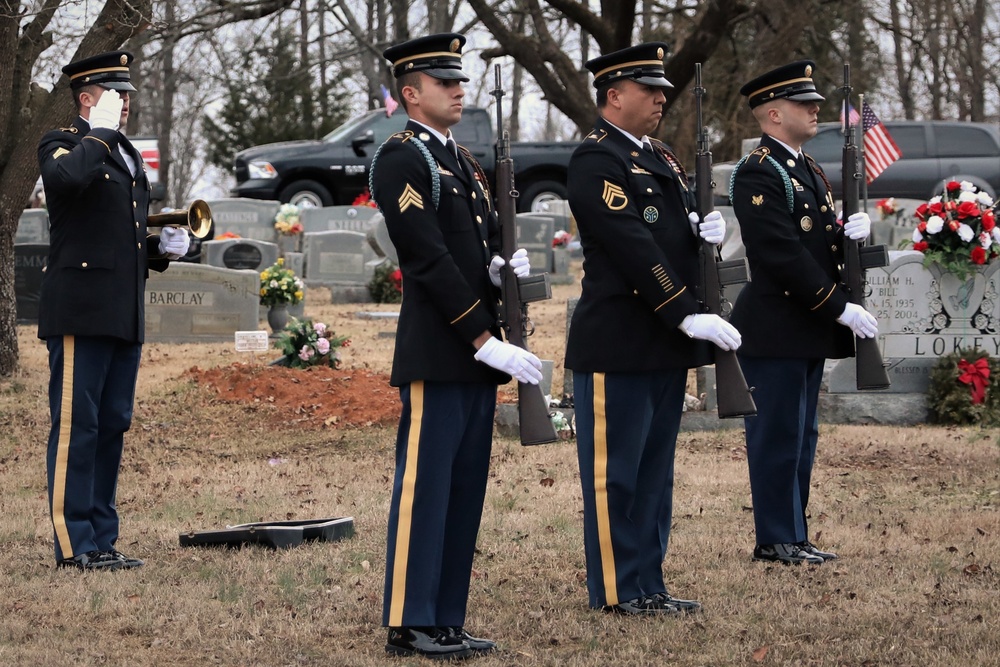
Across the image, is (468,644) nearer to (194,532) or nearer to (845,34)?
(194,532)

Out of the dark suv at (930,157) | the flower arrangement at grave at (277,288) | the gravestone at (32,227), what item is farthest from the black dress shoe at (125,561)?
the dark suv at (930,157)

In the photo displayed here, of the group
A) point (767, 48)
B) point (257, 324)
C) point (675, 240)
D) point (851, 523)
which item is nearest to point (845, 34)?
point (767, 48)

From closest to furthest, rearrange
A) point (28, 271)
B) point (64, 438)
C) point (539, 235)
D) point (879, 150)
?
point (64, 438) < point (28, 271) < point (879, 150) < point (539, 235)

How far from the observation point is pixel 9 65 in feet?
36.6

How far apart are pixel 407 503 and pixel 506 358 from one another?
0.59m

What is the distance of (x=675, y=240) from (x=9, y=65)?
749 centimetres

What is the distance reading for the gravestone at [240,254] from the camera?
17812mm

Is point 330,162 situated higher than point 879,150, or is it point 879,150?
point 330,162

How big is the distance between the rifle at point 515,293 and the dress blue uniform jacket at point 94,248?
182 centimetres

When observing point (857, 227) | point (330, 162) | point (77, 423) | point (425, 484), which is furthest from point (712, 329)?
point (330, 162)

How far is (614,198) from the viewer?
514 centimetres

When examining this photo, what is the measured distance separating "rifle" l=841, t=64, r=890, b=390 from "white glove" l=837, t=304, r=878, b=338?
0.45ft

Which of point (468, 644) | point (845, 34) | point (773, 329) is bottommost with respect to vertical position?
point (468, 644)

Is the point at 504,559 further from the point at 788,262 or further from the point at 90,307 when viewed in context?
the point at 90,307
